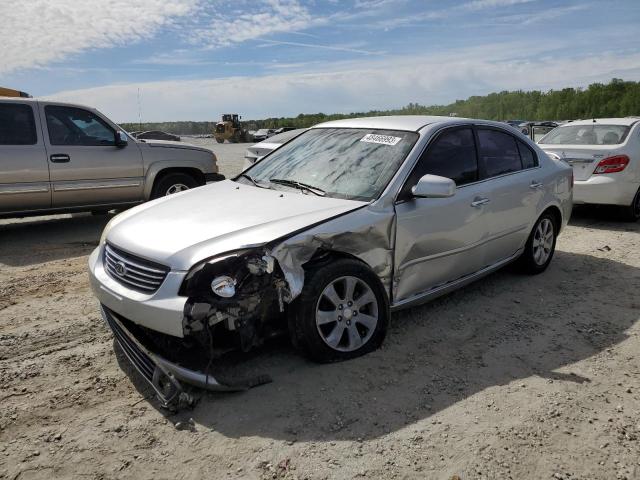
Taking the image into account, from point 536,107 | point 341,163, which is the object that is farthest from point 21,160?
point 536,107

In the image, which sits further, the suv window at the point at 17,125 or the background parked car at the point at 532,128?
the background parked car at the point at 532,128

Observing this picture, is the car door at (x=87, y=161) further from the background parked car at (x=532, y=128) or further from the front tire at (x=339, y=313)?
the background parked car at (x=532, y=128)

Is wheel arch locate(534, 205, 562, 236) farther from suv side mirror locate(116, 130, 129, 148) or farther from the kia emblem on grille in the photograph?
suv side mirror locate(116, 130, 129, 148)

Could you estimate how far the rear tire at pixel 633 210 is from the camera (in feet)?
27.3

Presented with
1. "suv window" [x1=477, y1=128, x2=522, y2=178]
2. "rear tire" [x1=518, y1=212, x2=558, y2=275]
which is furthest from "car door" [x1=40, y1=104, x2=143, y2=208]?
"rear tire" [x1=518, y1=212, x2=558, y2=275]

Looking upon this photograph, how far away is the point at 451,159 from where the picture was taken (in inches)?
175

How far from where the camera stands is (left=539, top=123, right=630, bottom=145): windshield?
847cm

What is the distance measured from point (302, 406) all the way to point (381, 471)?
675mm

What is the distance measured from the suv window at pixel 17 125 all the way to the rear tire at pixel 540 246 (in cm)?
625

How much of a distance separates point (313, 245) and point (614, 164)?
653 centimetres

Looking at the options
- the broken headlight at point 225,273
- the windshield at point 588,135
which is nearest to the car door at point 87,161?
the broken headlight at point 225,273

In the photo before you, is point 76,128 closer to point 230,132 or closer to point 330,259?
point 330,259

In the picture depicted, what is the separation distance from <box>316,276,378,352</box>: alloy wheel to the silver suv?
540 centimetres

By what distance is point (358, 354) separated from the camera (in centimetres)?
363
